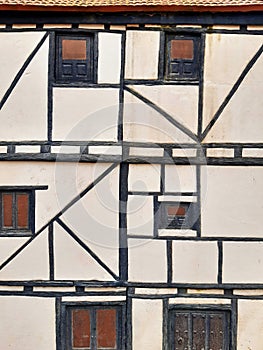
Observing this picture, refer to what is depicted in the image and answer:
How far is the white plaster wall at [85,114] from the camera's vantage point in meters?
8.16

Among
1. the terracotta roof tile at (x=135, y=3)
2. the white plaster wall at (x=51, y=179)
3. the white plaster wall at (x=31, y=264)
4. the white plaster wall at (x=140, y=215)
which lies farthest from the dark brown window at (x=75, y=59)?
the white plaster wall at (x=31, y=264)

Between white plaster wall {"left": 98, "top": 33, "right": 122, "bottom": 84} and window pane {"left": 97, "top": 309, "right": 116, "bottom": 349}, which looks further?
window pane {"left": 97, "top": 309, "right": 116, "bottom": 349}

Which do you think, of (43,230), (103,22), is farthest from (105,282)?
(103,22)

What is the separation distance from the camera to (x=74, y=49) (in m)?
8.21

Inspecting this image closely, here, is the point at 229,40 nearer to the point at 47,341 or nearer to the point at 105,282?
the point at 105,282

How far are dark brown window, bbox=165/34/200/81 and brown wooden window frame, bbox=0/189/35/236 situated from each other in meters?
2.68

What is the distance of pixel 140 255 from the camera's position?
8328mm

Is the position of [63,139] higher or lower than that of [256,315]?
higher

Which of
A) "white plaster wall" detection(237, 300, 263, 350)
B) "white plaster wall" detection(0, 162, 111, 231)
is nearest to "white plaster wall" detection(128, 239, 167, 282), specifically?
"white plaster wall" detection(0, 162, 111, 231)

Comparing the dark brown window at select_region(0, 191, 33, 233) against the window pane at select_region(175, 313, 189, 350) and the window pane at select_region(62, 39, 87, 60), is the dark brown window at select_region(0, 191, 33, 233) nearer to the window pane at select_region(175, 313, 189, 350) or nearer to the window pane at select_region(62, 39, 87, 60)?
the window pane at select_region(62, 39, 87, 60)

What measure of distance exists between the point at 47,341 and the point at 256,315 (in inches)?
121

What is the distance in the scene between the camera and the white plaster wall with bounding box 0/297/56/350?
8.35 m

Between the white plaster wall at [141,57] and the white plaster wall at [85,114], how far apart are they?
1.26ft

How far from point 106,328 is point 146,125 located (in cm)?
305
